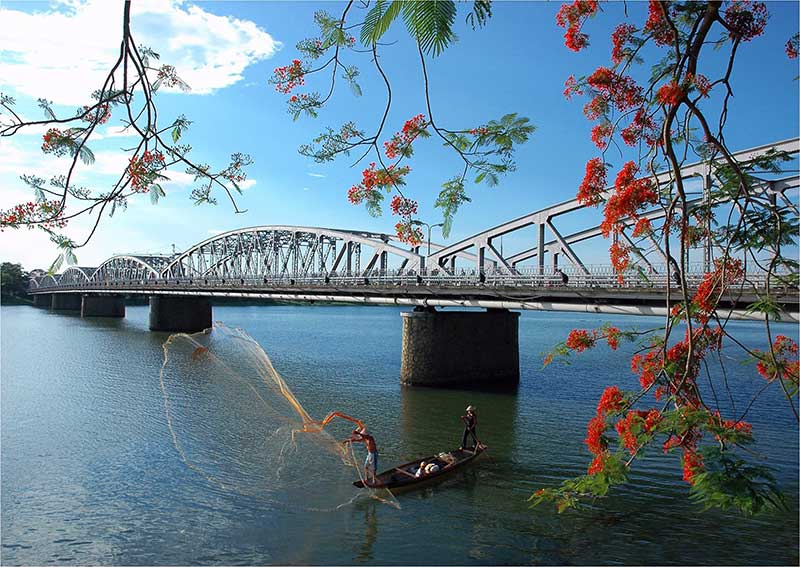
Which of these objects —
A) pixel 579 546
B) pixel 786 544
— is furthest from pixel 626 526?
pixel 786 544

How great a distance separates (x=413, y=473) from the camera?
15.6 metres

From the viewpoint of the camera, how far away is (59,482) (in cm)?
1523

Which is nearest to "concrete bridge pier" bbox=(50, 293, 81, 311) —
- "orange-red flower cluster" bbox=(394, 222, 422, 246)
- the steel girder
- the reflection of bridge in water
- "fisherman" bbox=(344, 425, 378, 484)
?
the reflection of bridge in water

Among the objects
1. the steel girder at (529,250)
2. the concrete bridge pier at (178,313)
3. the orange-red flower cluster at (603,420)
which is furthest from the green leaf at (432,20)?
the concrete bridge pier at (178,313)

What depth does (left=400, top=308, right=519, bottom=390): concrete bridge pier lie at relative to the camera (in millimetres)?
32000

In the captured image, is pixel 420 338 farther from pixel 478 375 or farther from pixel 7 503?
pixel 7 503

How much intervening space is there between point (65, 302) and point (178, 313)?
5772 cm

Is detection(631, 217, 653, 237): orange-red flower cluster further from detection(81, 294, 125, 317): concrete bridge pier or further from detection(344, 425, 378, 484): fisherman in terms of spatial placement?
detection(81, 294, 125, 317): concrete bridge pier

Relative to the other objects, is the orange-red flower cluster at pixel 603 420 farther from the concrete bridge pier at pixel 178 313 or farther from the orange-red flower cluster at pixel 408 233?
the concrete bridge pier at pixel 178 313

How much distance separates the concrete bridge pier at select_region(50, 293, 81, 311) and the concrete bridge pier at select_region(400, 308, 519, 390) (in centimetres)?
9800

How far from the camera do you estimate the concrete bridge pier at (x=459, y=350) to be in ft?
105

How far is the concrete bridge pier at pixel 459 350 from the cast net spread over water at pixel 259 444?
337 inches

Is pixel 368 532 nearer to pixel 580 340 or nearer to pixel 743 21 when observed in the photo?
pixel 580 340

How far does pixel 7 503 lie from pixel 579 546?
12422 mm
